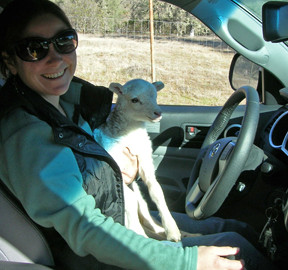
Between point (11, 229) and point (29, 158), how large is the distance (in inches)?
13.8

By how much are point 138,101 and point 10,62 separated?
1169mm

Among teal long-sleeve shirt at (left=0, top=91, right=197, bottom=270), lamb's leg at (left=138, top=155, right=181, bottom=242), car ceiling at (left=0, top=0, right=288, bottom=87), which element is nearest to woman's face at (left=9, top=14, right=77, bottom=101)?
teal long-sleeve shirt at (left=0, top=91, right=197, bottom=270)

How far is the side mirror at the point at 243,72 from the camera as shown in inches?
127

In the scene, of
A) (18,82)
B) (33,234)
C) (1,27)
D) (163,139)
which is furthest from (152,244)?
(163,139)

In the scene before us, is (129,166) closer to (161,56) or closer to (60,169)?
(60,169)

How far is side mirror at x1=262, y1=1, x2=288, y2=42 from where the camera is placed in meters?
1.66

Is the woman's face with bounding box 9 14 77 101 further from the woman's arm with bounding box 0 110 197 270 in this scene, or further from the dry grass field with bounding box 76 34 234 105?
the dry grass field with bounding box 76 34 234 105

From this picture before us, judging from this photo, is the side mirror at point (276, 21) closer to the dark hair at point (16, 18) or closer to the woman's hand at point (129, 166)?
the dark hair at point (16, 18)

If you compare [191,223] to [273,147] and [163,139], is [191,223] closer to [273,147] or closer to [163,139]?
[273,147]

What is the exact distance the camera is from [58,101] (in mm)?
1861

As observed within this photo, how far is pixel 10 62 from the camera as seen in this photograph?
159cm

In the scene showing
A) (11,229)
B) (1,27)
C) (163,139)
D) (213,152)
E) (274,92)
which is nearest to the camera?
(11,229)

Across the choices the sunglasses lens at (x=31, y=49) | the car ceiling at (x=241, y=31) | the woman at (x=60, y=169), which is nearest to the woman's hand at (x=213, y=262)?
the woman at (x=60, y=169)

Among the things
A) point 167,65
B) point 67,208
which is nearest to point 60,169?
point 67,208
